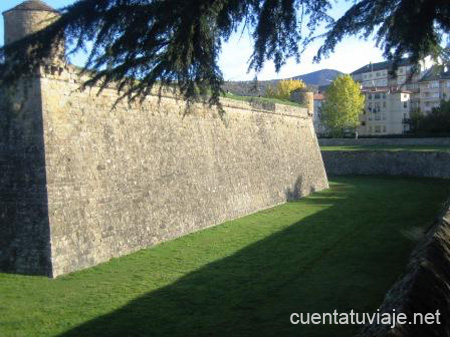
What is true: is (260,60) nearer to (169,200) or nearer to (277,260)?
(277,260)

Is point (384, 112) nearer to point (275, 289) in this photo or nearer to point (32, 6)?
point (275, 289)

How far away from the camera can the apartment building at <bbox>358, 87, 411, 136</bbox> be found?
70.8 meters

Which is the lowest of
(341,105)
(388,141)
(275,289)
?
(275,289)

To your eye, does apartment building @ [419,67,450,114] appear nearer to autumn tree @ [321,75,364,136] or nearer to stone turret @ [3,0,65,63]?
autumn tree @ [321,75,364,136]

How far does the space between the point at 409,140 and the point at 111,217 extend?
3370 cm

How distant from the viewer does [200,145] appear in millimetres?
15695

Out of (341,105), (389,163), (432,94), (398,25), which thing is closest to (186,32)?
(398,25)

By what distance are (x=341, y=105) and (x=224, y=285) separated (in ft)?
154

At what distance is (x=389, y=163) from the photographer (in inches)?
1310

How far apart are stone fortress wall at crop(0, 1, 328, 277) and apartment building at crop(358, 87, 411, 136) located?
58.8 meters

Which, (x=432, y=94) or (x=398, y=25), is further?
(x=432, y=94)

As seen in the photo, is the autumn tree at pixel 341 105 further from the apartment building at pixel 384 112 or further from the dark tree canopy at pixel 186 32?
the dark tree canopy at pixel 186 32

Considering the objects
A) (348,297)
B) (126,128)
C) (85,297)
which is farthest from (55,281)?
(348,297)

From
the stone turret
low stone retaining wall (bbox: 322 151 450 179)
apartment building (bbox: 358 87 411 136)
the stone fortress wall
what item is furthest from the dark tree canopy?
apartment building (bbox: 358 87 411 136)
